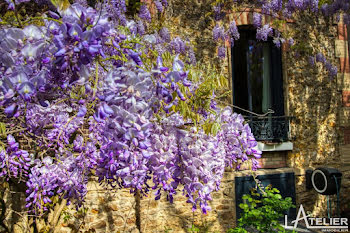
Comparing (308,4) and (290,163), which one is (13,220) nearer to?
(290,163)

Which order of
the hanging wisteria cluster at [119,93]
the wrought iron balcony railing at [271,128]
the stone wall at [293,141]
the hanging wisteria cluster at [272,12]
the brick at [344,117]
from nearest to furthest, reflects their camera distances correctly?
the hanging wisteria cluster at [119,93]
the stone wall at [293,141]
the hanging wisteria cluster at [272,12]
the wrought iron balcony railing at [271,128]
the brick at [344,117]

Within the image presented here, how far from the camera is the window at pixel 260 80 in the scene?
674 centimetres

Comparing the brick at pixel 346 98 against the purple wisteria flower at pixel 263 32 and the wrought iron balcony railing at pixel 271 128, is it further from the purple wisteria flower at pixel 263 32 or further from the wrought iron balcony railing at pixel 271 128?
the purple wisteria flower at pixel 263 32

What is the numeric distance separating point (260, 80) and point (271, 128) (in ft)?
3.33

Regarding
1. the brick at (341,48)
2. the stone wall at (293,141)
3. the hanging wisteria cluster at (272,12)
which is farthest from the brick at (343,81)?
the brick at (341,48)

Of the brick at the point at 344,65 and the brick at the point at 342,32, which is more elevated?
the brick at the point at 342,32

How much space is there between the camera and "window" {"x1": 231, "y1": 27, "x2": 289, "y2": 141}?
265 inches

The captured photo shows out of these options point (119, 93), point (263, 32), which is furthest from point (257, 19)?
point (119, 93)

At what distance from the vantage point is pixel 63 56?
1.34 metres

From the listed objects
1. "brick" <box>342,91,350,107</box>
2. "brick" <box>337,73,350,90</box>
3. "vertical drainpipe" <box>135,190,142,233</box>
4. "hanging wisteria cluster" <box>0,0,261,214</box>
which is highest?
"brick" <box>337,73,350,90</box>

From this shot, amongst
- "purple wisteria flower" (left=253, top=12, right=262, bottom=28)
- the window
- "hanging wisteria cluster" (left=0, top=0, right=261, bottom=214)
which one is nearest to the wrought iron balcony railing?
the window

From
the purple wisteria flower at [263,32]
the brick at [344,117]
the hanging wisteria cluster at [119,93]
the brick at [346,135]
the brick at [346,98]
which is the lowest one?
the hanging wisteria cluster at [119,93]

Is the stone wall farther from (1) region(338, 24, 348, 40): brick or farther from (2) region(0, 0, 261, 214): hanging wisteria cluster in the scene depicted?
(2) region(0, 0, 261, 214): hanging wisteria cluster

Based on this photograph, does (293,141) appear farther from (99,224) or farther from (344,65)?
(99,224)
